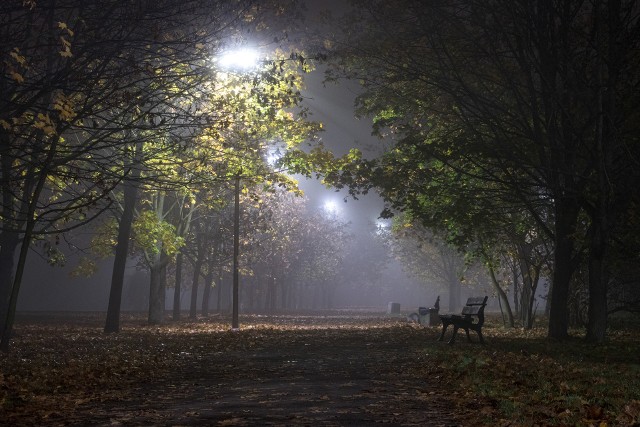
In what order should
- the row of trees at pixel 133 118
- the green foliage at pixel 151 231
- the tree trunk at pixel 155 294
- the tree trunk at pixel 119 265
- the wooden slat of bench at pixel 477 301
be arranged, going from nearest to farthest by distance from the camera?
the row of trees at pixel 133 118 → the wooden slat of bench at pixel 477 301 → the tree trunk at pixel 119 265 → the green foliage at pixel 151 231 → the tree trunk at pixel 155 294

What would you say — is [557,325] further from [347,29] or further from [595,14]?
[347,29]

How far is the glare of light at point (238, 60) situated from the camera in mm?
12654

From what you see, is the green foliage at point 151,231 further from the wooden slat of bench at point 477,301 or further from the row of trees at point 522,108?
the wooden slat of bench at point 477,301

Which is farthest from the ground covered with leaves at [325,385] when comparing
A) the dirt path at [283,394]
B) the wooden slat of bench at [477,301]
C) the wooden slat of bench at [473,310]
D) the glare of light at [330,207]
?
the glare of light at [330,207]

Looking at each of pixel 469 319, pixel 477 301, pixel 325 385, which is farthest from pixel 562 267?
pixel 325 385

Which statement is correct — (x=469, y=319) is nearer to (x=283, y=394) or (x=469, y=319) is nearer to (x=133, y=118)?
(x=283, y=394)

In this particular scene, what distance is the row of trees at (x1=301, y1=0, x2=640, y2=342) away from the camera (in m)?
14.1

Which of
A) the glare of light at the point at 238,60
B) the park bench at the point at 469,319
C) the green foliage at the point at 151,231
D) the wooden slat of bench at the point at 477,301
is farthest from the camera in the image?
the green foliage at the point at 151,231

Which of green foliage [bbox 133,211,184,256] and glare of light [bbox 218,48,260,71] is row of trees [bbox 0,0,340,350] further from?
glare of light [bbox 218,48,260,71]

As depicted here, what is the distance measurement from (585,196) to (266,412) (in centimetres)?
1047

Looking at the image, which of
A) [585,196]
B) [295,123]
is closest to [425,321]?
[295,123]

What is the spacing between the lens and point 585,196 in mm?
14242

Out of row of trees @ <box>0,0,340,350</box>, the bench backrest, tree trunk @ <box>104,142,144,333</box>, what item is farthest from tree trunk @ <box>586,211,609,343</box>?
tree trunk @ <box>104,142,144,333</box>

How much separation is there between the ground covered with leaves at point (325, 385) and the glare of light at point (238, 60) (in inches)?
243
